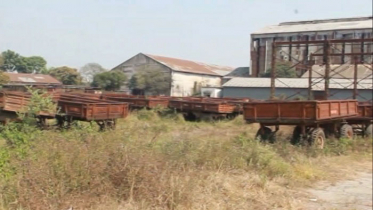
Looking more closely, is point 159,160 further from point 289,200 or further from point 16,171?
point 289,200

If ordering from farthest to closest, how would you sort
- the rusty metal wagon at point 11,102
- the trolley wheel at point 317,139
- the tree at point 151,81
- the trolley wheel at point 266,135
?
the tree at point 151,81, the trolley wheel at point 266,135, the trolley wheel at point 317,139, the rusty metal wagon at point 11,102

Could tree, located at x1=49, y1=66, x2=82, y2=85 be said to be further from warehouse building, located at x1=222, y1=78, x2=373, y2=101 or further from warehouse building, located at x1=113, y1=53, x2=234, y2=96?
warehouse building, located at x1=113, y1=53, x2=234, y2=96

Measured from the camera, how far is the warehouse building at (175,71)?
155ft

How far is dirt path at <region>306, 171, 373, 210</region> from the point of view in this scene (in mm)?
6825

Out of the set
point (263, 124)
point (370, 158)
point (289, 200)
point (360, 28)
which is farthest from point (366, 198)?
point (360, 28)

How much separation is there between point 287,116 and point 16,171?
28.0ft

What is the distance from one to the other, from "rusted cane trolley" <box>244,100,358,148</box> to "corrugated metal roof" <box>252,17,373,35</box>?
116 ft

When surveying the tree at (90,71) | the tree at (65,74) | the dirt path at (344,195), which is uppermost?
the tree at (90,71)

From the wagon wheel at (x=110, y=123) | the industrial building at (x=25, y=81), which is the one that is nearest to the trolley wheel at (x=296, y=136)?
the wagon wheel at (x=110, y=123)

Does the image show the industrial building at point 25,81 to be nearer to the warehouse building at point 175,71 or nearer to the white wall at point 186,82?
the warehouse building at point 175,71

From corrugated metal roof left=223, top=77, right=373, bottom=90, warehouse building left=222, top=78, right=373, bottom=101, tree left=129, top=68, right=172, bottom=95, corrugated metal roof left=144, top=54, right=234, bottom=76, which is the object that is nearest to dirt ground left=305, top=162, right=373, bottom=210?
warehouse building left=222, top=78, right=373, bottom=101

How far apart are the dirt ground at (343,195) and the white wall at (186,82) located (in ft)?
127

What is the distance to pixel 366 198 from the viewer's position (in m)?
7.55

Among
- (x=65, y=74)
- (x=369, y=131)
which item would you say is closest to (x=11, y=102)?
(x=369, y=131)
